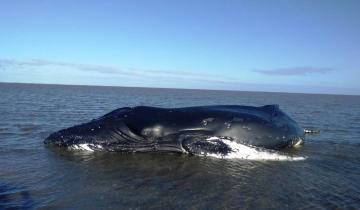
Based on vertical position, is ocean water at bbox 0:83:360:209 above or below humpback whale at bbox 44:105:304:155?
below

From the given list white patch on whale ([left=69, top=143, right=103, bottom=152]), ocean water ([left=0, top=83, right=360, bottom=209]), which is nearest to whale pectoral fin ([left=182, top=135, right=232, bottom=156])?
ocean water ([left=0, top=83, right=360, bottom=209])

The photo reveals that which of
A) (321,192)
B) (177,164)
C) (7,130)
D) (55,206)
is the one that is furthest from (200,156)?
(7,130)

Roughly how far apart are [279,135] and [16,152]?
7633 mm

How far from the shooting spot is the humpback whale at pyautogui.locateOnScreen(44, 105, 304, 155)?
11.5 m

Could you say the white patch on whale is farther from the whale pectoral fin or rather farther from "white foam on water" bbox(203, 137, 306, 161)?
"white foam on water" bbox(203, 137, 306, 161)

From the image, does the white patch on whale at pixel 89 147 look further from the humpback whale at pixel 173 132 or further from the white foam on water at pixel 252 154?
the white foam on water at pixel 252 154

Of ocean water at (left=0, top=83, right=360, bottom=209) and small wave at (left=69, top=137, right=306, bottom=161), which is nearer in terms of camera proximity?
ocean water at (left=0, top=83, right=360, bottom=209)

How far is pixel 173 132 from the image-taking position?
11.6m

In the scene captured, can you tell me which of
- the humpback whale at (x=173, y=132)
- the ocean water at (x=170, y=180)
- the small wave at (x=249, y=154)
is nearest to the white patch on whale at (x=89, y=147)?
the humpback whale at (x=173, y=132)

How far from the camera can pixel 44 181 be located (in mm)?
8859

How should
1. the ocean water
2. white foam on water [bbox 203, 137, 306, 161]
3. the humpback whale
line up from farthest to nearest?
the humpback whale
white foam on water [bbox 203, 137, 306, 161]
the ocean water

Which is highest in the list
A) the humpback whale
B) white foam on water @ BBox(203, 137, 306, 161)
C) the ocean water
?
the humpback whale

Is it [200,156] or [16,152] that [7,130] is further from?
[200,156]

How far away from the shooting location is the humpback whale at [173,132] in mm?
11547
